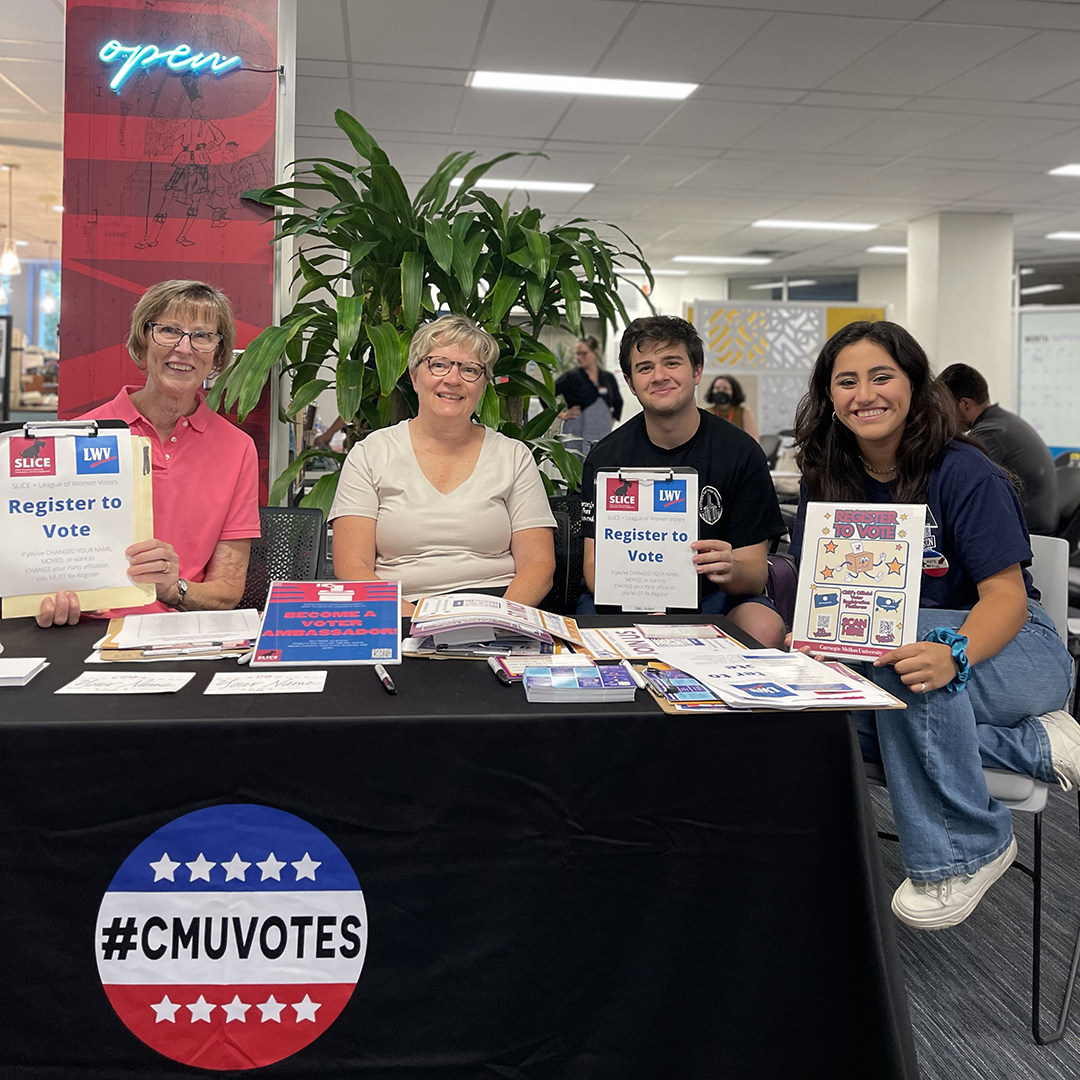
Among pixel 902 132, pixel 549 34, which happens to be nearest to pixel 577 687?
pixel 549 34

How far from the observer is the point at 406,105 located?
609 centimetres

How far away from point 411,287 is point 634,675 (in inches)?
65.3

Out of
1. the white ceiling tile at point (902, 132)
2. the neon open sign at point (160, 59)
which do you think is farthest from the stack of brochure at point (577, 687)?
the white ceiling tile at point (902, 132)

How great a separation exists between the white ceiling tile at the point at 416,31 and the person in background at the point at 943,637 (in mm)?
3548

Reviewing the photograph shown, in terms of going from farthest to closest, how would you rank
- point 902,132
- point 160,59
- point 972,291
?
point 972,291 < point 902,132 < point 160,59

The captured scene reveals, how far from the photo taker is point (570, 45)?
5.02 metres

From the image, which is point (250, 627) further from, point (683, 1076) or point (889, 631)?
point (889, 631)

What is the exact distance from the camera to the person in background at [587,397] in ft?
24.1

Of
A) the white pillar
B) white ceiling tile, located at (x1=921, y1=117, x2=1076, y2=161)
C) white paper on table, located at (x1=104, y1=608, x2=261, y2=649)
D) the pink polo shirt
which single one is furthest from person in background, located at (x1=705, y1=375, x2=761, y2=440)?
white paper on table, located at (x1=104, y1=608, x2=261, y2=649)

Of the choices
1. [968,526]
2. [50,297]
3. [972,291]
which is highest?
[50,297]

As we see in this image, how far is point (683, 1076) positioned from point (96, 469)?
1.31 meters

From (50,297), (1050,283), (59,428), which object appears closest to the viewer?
(59,428)

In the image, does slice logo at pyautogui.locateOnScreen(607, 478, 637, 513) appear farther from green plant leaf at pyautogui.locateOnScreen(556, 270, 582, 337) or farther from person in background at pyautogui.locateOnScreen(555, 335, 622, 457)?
person in background at pyautogui.locateOnScreen(555, 335, 622, 457)

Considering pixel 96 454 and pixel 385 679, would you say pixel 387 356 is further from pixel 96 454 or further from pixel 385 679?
pixel 385 679
